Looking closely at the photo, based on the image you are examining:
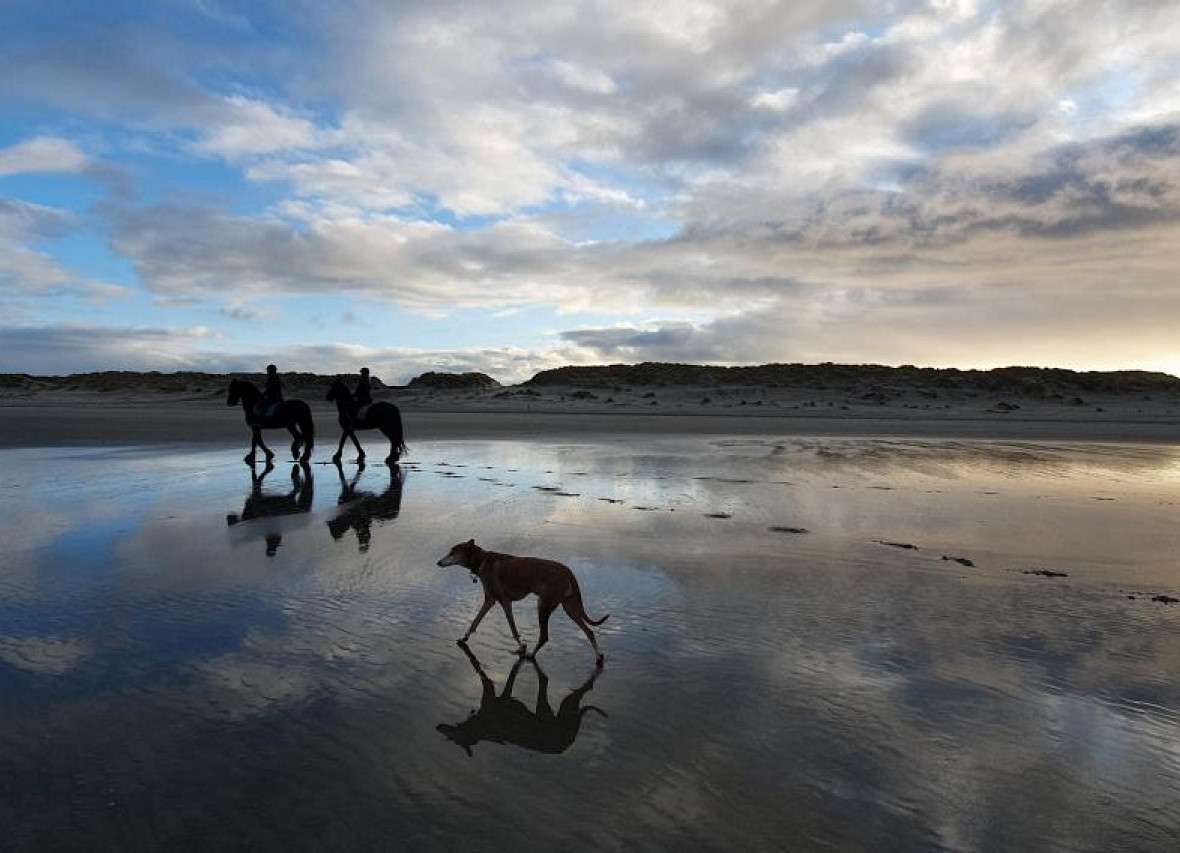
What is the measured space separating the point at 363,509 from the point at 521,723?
814cm

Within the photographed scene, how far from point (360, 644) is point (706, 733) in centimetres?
286

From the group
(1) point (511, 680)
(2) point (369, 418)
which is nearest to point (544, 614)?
(1) point (511, 680)

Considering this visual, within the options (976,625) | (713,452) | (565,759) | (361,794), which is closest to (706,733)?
(565,759)

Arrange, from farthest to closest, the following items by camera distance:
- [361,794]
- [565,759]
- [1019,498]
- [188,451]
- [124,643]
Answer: [188,451] → [1019,498] → [124,643] → [565,759] → [361,794]

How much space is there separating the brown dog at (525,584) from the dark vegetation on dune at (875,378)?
188ft

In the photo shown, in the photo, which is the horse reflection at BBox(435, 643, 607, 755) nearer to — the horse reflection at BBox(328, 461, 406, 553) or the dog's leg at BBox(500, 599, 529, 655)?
the dog's leg at BBox(500, 599, 529, 655)

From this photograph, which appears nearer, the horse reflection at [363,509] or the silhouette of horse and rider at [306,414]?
the horse reflection at [363,509]

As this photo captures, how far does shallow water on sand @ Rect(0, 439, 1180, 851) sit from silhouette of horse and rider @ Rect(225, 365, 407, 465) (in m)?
7.95

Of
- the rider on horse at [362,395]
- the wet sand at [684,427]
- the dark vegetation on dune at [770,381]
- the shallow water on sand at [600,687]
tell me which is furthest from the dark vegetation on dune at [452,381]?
the shallow water on sand at [600,687]

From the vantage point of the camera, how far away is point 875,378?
6469 centimetres

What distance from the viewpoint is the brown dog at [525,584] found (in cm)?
582

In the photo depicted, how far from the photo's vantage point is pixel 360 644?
5.94 m

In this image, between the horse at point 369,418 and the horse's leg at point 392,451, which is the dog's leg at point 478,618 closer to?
Answer: the horse's leg at point 392,451

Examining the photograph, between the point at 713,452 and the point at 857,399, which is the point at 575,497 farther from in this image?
the point at 857,399
